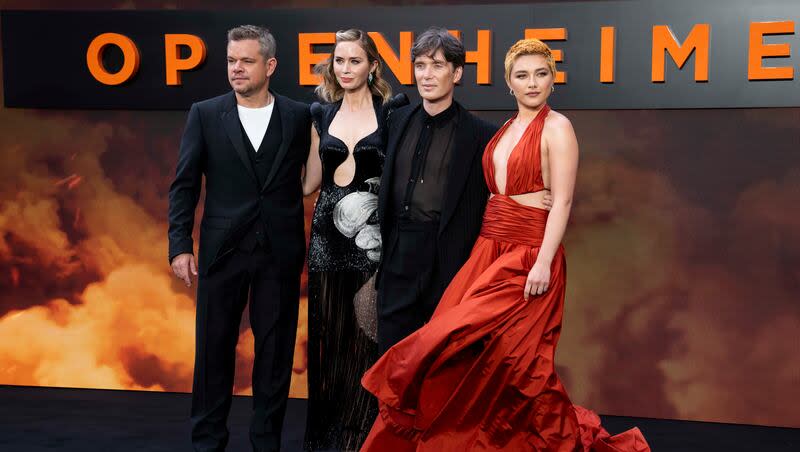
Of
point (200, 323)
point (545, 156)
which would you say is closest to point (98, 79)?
point (200, 323)

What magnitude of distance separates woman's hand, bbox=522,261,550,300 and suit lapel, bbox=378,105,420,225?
64cm

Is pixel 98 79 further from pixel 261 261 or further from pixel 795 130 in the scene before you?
pixel 795 130

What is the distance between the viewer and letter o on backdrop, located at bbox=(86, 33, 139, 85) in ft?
17.2

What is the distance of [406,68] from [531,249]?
1861 millimetres

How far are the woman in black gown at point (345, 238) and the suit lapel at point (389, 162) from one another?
0.62ft

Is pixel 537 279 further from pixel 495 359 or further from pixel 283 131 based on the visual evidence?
pixel 283 131

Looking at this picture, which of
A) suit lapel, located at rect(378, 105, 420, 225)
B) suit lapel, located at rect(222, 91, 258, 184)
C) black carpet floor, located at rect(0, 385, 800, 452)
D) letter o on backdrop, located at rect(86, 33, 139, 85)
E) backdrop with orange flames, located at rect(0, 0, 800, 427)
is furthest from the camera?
letter o on backdrop, located at rect(86, 33, 139, 85)

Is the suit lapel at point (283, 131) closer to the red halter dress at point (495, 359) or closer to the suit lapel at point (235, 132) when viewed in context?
the suit lapel at point (235, 132)

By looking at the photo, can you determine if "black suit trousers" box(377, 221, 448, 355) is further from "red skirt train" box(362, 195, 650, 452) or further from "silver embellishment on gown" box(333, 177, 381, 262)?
"silver embellishment on gown" box(333, 177, 381, 262)

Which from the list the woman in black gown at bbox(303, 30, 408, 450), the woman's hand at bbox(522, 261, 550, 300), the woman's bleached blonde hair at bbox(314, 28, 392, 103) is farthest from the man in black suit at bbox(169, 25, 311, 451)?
the woman's hand at bbox(522, 261, 550, 300)

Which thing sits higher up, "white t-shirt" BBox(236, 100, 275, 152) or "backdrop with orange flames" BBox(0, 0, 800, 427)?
"white t-shirt" BBox(236, 100, 275, 152)

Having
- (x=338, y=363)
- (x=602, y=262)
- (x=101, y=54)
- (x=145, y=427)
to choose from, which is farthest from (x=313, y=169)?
(x=101, y=54)

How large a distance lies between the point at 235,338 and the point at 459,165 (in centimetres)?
119

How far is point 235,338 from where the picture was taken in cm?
388
